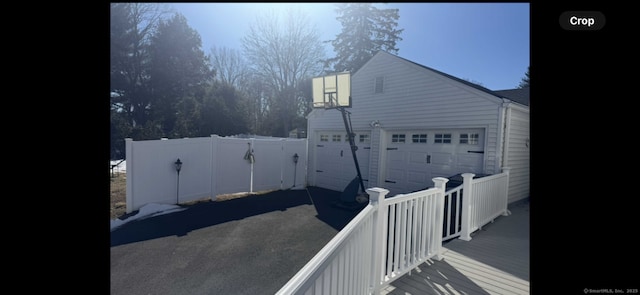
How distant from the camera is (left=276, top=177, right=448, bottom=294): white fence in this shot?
1092 millimetres

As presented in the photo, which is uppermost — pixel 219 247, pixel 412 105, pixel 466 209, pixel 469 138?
pixel 412 105

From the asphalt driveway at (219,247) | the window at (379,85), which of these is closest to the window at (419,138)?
the window at (379,85)

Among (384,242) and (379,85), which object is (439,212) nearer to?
(384,242)

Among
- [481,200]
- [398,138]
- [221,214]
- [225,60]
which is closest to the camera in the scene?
[481,200]

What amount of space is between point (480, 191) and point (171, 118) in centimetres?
921

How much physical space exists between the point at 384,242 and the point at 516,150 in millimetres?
4686

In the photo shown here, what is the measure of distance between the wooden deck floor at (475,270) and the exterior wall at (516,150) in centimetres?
211

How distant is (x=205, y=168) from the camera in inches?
213

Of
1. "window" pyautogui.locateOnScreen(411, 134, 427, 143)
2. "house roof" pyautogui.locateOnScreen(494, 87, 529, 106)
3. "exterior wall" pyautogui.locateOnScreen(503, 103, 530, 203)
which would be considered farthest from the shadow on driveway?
"house roof" pyautogui.locateOnScreen(494, 87, 529, 106)

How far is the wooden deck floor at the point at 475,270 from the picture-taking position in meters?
2.03

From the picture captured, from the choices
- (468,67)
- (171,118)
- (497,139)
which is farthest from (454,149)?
(171,118)

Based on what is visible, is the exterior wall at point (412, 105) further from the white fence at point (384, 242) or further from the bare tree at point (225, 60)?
the bare tree at point (225, 60)

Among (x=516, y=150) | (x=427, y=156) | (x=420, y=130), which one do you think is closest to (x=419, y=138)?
(x=420, y=130)
